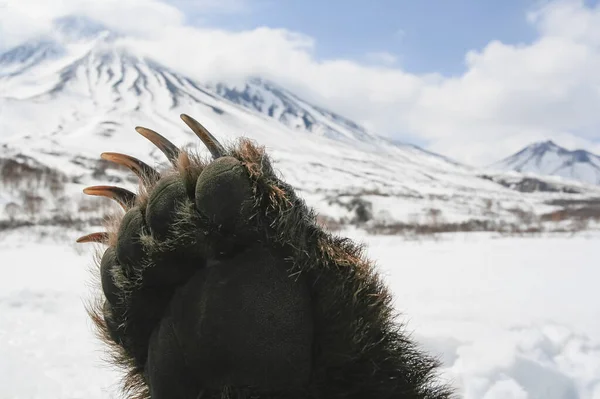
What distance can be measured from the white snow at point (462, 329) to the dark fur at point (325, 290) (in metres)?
0.25

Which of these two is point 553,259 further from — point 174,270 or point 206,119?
point 206,119

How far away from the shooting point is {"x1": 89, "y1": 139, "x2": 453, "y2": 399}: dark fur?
1411mm

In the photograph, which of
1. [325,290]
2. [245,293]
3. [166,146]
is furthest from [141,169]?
[325,290]

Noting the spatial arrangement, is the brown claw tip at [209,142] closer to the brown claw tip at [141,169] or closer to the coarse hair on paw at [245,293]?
the coarse hair on paw at [245,293]

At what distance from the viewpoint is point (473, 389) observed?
10.0 feet

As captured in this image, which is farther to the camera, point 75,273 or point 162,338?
point 75,273

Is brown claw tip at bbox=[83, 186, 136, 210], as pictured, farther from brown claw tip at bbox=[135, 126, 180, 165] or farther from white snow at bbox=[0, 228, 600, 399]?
white snow at bbox=[0, 228, 600, 399]

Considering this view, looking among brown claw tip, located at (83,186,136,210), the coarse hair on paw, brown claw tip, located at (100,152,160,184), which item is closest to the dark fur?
the coarse hair on paw

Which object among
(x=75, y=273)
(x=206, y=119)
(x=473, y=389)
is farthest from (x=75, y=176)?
(x=206, y=119)

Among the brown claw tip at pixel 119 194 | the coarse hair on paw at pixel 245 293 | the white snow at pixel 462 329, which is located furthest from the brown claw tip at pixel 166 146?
the white snow at pixel 462 329

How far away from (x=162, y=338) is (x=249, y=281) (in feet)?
1.02

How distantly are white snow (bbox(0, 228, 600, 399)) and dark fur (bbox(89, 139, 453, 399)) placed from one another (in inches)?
9.7

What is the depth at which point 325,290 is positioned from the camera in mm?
1445

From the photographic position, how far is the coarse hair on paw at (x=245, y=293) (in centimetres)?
136
